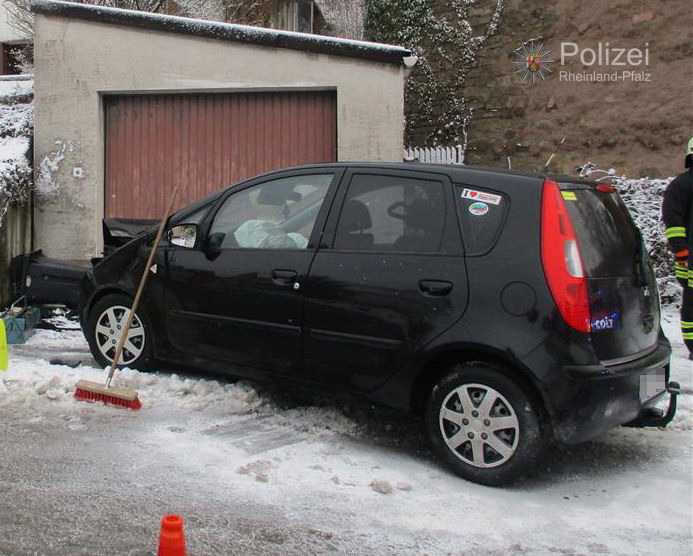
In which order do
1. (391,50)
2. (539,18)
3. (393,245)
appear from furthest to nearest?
(539,18), (391,50), (393,245)

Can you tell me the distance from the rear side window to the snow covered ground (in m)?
1.32

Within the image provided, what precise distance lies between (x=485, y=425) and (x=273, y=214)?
79.7 inches

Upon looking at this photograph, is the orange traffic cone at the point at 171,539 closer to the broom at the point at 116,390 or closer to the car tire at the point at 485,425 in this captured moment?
the car tire at the point at 485,425

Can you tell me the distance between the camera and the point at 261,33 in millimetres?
8539

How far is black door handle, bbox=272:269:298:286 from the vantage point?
4656mm

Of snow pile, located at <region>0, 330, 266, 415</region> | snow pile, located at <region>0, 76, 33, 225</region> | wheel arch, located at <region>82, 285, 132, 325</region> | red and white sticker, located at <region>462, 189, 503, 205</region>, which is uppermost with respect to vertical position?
snow pile, located at <region>0, 76, 33, 225</region>

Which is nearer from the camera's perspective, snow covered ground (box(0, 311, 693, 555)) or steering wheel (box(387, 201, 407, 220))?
snow covered ground (box(0, 311, 693, 555))

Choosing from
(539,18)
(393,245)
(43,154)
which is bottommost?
(393,245)

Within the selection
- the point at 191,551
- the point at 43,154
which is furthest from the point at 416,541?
the point at 43,154

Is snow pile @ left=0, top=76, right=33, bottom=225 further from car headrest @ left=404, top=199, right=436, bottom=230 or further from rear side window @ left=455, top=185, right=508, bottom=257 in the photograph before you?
rear side window @ left=455, top=185, right=508, bottom=257

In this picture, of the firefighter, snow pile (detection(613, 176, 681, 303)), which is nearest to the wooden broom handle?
the firefighter

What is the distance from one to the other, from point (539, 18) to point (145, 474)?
1275 centimetres

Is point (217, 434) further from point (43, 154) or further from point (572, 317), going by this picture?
point (43, 154)

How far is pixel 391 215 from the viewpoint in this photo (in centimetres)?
443
